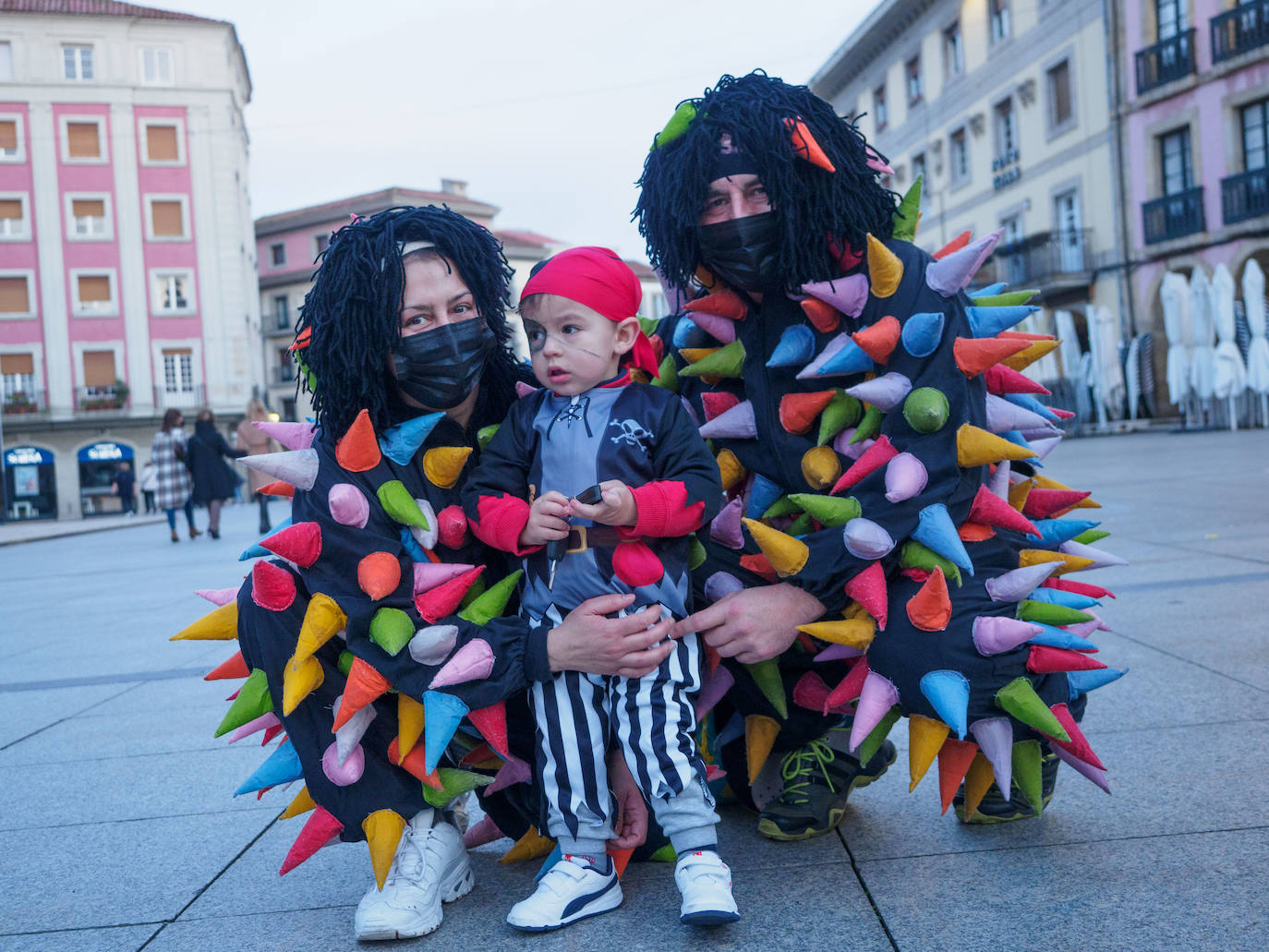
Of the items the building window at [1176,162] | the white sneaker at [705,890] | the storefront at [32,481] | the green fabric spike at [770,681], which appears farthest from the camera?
the storefront at [32,481]

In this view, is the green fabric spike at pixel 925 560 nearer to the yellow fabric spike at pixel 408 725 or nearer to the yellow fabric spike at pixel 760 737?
the yellow fabric spike at pixel 760 737

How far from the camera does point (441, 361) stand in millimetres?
2242

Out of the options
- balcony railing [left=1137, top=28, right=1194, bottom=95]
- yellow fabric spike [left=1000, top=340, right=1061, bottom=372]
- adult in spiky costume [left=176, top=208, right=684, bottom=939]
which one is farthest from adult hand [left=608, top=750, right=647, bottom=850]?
balcony railing [left=1137, top=28, right=1194, bottom=95]

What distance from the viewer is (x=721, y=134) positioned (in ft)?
7.62

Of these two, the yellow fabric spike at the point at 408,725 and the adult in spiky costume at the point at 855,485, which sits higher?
the adult in spiky costume at the point at 855,485

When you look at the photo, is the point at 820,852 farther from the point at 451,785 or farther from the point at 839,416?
the point at 839,416

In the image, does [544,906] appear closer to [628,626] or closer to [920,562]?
[628,626]

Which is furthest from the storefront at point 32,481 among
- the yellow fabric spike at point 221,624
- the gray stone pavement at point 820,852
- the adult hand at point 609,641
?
the adult hand at point 609,641

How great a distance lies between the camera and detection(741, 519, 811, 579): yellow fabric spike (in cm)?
212

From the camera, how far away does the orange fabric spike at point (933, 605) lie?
6.71 feet

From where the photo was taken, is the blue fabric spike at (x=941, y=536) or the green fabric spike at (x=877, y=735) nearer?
the blue fabric spike at (x=941, y=536)

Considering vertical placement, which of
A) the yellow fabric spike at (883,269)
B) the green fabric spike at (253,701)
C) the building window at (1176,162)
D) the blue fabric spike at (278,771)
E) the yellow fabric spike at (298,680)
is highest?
the building window at (1176,162)

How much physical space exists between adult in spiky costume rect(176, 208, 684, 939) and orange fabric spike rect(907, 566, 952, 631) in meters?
0.49

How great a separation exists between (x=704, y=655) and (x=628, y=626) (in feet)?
1.06
